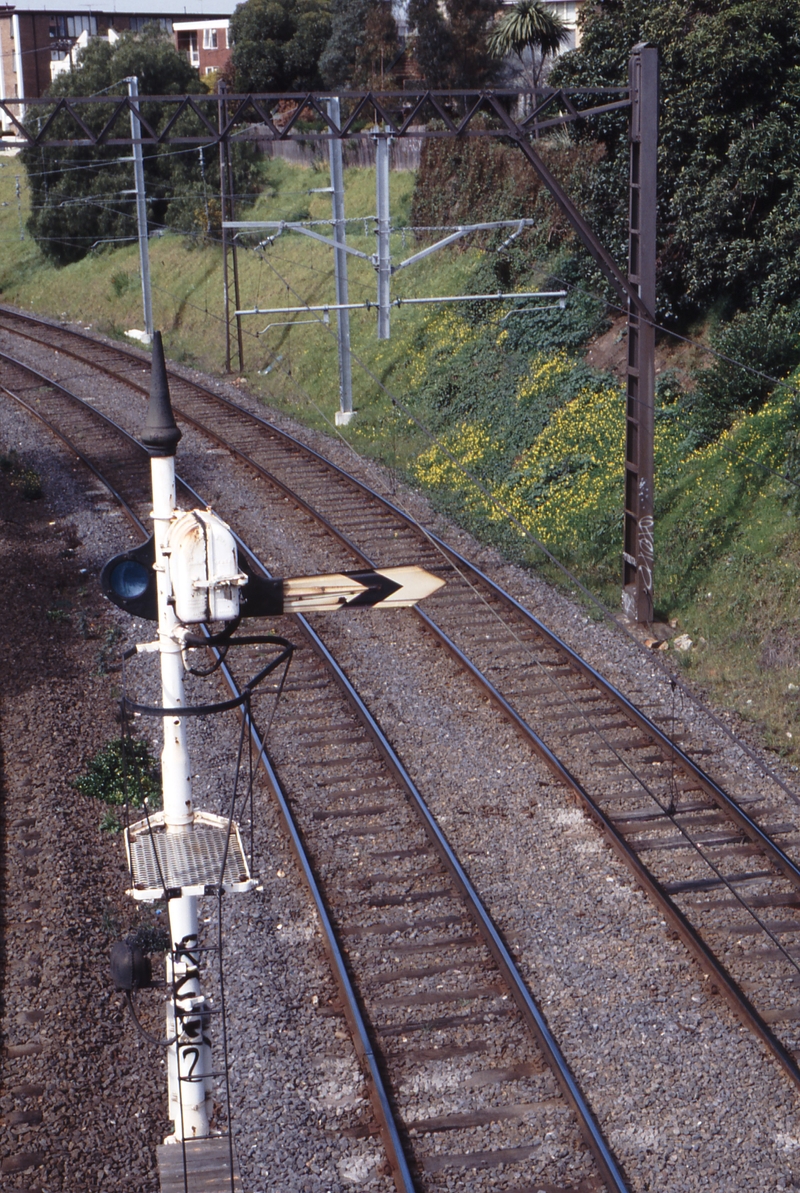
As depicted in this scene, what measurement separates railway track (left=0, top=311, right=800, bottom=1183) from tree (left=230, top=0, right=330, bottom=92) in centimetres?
3470

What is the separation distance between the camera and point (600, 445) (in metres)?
18.1

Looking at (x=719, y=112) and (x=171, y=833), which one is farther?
(x=719, y=112)

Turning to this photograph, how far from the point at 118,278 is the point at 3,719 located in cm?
2966

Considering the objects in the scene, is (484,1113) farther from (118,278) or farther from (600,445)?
(118,278)

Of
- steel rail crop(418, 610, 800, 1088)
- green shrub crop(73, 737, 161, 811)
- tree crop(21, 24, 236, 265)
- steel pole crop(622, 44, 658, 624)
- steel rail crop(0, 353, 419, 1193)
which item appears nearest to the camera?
steel rail crop(0, 353, 419, 1193)

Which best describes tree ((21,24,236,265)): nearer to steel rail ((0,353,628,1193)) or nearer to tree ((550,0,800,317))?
tree ((550,0,800,317))

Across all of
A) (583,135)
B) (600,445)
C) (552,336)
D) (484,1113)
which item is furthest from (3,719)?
(583,135)

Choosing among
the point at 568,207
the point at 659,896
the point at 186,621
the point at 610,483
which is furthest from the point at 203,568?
the point at 610,483

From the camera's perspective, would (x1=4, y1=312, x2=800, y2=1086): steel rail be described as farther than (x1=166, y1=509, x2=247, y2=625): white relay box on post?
Yes

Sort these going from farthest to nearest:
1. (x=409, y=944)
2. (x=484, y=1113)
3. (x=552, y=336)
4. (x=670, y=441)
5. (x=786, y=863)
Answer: (x=552, y=336), (x=670, y=441), (x=786, y=863), (x=409, y=944), (x=484, y=1113)

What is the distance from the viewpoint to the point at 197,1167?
4.95 meters

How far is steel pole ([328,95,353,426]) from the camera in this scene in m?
21.0

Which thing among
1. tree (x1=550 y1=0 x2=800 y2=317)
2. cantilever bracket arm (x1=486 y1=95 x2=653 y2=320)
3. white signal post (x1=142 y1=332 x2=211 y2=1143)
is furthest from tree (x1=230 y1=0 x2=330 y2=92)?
white signal post (x1=142 y1=332 x2=211 y2=1143)

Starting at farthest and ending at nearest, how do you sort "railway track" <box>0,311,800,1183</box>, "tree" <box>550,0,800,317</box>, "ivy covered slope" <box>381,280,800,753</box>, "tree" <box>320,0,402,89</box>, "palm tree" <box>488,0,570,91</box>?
"tree" <box>320,0,402,89</box>, "palm tree" <box>488,0,570,91</box>, "tree" <box>550,0,800,317</box>, "ivy covered slope" <box>381,280,800,753</box>, "railway track" <box>0,311,800,1183</box>
